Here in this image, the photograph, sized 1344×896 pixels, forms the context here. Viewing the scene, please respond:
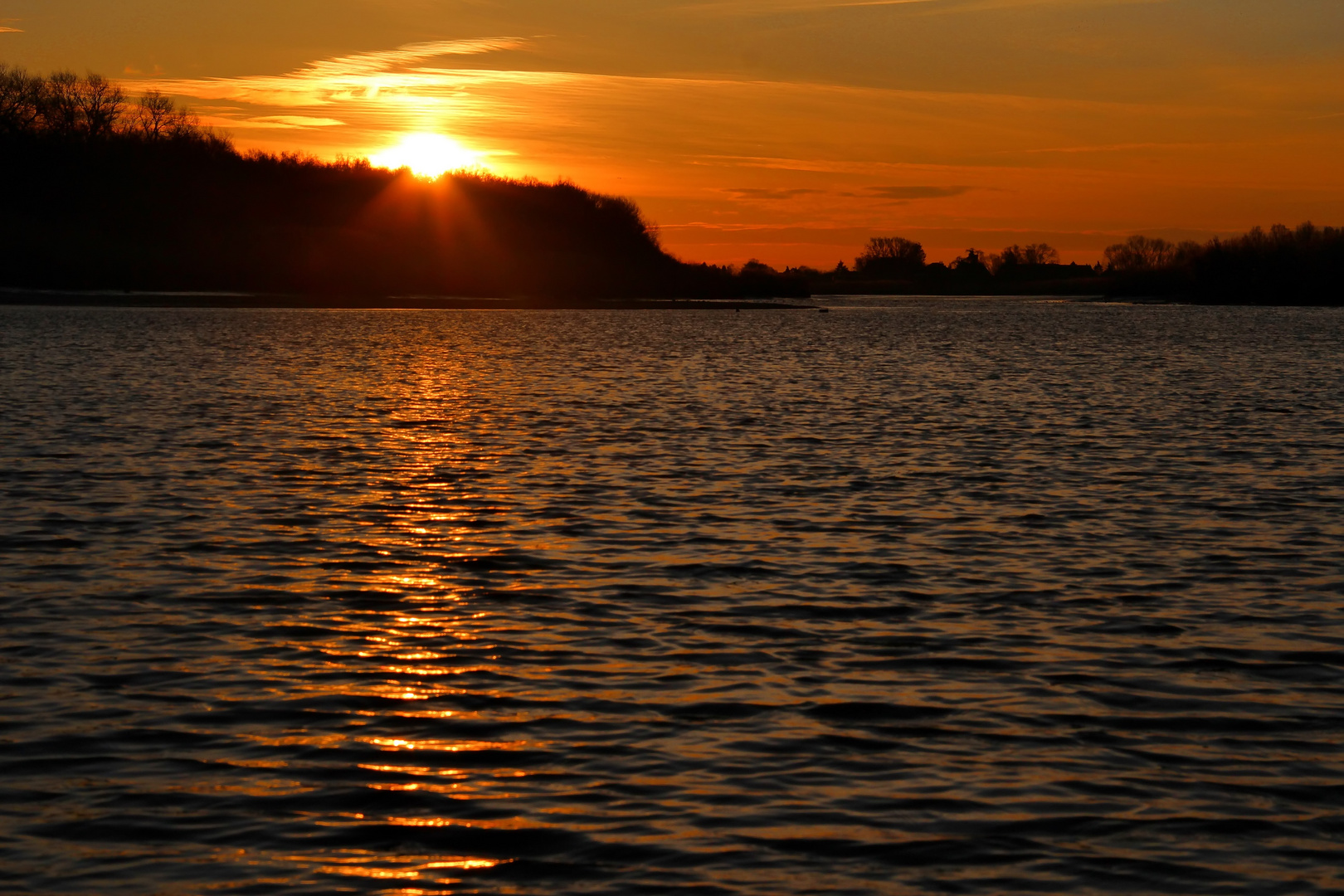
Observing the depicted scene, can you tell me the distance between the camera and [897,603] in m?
18.1

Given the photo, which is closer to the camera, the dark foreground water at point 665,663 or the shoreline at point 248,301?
the dark foreground water at point 665,663

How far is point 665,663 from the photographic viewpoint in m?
15.0

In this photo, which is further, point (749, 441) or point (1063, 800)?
point (749, 441)

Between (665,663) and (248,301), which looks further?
(248,301)

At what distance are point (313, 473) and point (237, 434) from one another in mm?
8209

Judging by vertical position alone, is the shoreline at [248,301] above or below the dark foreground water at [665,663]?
above

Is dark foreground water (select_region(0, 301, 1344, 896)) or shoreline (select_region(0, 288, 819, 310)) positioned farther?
shoreline (select_region(0, 288, 819, 310))

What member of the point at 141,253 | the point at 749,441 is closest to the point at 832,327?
the point at 141,253

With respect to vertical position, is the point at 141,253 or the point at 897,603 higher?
the point at 141,253

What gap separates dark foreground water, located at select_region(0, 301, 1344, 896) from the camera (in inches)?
398

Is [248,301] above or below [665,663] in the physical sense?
above

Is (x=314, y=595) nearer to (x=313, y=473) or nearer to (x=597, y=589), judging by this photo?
(x=597, y=589)

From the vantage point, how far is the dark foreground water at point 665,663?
1012 centimetres

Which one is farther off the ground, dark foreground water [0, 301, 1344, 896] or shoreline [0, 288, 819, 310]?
shoreline [0, 288, 819, 310]
